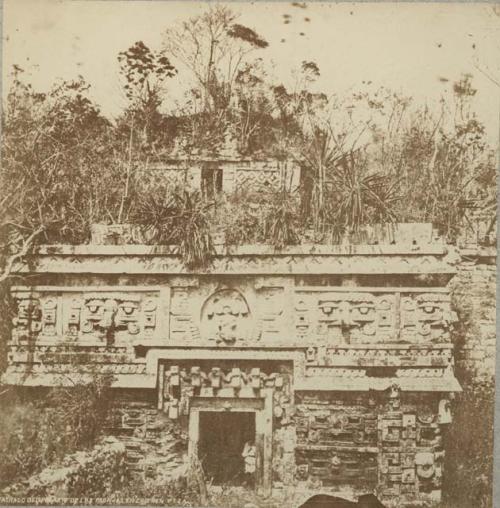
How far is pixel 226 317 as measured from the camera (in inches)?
179

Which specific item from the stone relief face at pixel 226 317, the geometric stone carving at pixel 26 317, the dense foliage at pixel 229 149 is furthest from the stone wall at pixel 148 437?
the dense foliage at pixel 229 149

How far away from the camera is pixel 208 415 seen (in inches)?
179

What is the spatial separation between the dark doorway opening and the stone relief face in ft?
1.64

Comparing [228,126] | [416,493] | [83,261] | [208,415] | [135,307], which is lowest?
[416,493]

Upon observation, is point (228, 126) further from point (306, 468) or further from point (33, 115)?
point (306, 468)

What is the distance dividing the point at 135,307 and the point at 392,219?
177 centimetres

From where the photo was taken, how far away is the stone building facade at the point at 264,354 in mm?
4469

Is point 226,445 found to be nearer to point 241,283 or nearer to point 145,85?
point 241,283

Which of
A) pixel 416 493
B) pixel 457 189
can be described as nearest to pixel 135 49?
pixel 457 189

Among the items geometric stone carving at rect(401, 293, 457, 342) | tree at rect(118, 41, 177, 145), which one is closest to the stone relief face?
geometric stone carving at rect(401, 293, 457, 342)

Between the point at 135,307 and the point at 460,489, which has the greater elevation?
the point at 135,307

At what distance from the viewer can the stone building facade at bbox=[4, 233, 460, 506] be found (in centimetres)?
447


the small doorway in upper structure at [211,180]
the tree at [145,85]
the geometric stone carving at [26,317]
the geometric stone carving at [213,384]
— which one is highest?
the tree at [145,85]

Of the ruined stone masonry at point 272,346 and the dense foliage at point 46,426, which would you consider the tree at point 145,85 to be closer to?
the ruined stone masonry at point 272,346
